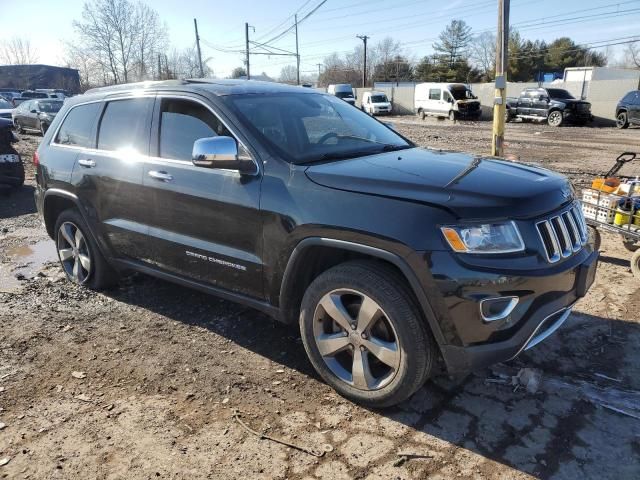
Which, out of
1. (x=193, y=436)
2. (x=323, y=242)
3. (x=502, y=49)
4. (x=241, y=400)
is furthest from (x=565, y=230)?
(x=502, y=49)

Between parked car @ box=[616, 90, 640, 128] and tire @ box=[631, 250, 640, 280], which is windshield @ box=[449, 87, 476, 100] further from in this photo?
tire @ box=[631, 250, 640, 280]

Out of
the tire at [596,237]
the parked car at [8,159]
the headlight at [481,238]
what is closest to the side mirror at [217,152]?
the headlight at [481,238]

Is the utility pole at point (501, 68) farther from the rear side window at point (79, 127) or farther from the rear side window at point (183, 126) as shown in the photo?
the rear side window at point (79, 127)

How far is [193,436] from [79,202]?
8.44ft

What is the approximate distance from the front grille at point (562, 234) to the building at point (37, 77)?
7094 centimetres

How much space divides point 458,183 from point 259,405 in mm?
1724

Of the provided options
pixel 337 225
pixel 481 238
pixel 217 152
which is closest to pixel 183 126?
pixel 217 152

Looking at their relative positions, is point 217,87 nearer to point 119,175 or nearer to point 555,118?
point 119,175

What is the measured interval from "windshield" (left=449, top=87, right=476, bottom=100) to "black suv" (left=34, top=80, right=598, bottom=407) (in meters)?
29.1

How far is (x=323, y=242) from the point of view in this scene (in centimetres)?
286

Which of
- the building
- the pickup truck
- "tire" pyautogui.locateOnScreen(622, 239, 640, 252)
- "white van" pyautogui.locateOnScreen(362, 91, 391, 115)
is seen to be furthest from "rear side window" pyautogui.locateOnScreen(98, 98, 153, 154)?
the building

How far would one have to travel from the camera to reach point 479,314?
2494mm

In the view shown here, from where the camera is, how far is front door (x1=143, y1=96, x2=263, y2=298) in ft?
10.7

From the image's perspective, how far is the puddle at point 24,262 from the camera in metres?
5.24
